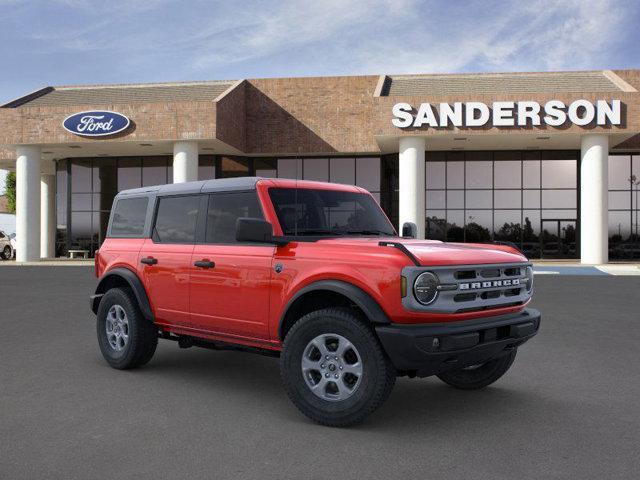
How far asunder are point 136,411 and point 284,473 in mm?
1902

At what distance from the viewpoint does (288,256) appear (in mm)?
5445

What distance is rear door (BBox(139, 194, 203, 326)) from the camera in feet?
20.9

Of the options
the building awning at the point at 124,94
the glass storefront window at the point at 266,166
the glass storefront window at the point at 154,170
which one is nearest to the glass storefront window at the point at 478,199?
the glass storefront window at the point at 266,166

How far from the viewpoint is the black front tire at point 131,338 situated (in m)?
6.85

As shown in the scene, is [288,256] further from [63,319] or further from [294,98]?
[294,98]

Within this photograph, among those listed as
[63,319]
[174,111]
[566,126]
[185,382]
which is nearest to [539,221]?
[566,126]

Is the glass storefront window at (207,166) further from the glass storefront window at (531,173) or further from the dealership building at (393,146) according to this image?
the glass storefront window at (531,173)

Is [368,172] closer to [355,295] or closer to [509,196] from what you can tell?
[509,196]

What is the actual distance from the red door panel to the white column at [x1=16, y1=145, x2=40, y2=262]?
3181cm

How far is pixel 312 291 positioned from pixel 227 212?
57.8 inches

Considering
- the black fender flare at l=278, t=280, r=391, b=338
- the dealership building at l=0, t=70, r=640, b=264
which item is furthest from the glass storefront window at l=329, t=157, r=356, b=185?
the black fender flare at l=278, t=280, r=391, b=338

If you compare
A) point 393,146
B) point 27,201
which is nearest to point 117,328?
point 393,146

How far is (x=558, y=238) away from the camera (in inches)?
1443

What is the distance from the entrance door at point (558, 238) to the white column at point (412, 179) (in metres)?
8.93
